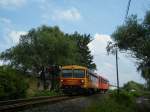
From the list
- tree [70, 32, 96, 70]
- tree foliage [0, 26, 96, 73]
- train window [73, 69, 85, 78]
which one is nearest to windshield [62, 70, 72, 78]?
train window [73, 69, 85, 78]

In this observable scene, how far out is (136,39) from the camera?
4481 cm

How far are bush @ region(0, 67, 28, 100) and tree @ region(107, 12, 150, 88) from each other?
16.3 metres

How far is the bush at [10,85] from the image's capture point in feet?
91.7

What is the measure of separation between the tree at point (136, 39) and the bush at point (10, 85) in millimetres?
Answer: 16349

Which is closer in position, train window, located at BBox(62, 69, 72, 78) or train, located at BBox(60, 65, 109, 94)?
train, located at BBox(60, 65, 109, 94)

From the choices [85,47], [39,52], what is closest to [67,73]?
[39,52]

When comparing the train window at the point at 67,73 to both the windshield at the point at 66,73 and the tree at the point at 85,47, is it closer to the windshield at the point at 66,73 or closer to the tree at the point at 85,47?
the windshield at the point at 66,73

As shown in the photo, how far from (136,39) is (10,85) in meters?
20.5

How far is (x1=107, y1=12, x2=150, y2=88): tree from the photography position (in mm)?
43688

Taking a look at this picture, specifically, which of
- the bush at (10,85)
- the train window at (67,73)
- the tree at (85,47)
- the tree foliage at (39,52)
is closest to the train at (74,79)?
the train window at (67,73)

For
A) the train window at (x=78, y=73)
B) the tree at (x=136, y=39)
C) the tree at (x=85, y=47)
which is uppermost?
the tree at (x=85, y=47)

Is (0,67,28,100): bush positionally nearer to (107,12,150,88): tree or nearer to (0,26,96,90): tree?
(107,12,150,88): tree

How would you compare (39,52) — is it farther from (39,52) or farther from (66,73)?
(66,73)

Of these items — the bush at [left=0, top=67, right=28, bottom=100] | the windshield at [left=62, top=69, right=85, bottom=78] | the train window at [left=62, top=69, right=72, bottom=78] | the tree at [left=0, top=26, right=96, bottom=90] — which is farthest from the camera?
the tree at [left=0, top=26, right=96, bottom=90]
